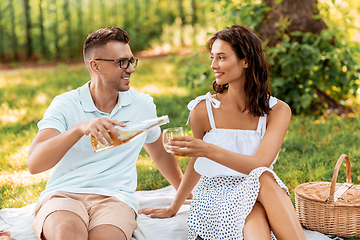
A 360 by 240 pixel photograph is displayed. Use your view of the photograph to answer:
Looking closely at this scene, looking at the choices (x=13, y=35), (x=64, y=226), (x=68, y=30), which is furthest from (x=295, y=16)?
(x=13, y=35)

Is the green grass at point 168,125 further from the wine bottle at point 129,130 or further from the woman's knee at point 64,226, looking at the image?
the wine bottle at point 129,130

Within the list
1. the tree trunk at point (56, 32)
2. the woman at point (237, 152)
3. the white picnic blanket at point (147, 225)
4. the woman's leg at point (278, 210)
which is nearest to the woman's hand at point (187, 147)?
the woman at point (237, 152)

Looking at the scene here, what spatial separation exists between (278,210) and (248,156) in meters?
0.43

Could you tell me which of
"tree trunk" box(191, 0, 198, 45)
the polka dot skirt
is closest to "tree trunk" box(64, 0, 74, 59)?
"tree trunk" box(191, 0, 198, 45)


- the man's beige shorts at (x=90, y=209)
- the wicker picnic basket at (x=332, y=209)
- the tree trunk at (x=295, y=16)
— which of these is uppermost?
the tree trunk at (x=295, y=16)

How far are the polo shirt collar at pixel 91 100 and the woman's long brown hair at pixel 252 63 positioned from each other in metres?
0.76

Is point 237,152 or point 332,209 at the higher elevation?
point 237,152

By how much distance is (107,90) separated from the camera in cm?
297

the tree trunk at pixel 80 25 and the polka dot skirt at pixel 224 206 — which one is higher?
the tree trunk at pixel 80 25

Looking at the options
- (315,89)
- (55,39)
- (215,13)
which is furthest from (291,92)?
(55,39)

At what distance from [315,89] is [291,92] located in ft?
1.47

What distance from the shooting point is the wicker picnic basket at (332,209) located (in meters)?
2.93

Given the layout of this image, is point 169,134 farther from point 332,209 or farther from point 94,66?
point 332,209

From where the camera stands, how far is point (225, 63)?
284 centimetres
